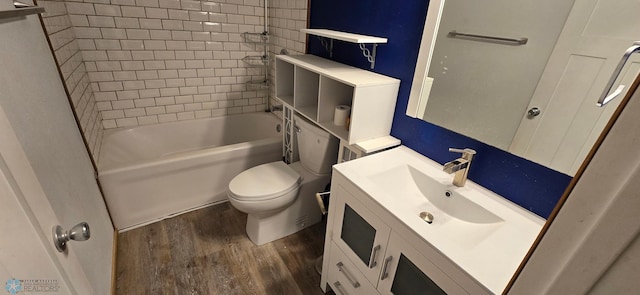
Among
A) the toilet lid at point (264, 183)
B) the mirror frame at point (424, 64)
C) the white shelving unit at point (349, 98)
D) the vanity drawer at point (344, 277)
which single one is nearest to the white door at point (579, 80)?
the mirror frame at point (424, 64)

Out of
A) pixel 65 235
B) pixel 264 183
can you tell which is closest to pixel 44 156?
pixel 65 235

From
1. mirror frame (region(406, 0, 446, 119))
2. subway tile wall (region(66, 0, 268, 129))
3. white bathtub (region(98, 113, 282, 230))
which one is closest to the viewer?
mirror frame (region(406, 0, 446, 119))

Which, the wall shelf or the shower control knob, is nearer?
the shower control knob

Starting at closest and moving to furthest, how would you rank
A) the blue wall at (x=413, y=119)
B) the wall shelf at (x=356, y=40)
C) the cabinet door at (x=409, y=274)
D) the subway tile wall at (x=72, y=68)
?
the cabinet door at (x=409, y=274), the blue wall at (x=413, y=119), the wall shelf at (x=356, y=40), the subway tile wall at (x=72, y=68)

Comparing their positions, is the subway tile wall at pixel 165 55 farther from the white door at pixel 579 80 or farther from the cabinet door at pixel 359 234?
the white door at pixel 579 80

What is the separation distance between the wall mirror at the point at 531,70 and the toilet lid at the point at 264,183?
0.96m

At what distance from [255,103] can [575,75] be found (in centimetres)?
247

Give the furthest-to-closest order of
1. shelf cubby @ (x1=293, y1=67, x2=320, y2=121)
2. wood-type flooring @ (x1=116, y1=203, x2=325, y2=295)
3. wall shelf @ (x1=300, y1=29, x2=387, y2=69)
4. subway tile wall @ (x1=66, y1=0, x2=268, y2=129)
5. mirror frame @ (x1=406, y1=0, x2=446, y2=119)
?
subway tile wall @ (x1=66, y1=0, x2=268, y2=129) → shelf cubby @ (x1=293, y1=67, x2=320, y2=121) → wood-type flooring @ (x1=116, y1=203, x2=325, y2=295) → wall shelf @ (x1=300, y1=29, x2=387, y2=69) → mirror frame @ (x1=406, y1=0, x2=446, y2=119)

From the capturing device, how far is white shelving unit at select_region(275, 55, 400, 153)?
4.27 feet

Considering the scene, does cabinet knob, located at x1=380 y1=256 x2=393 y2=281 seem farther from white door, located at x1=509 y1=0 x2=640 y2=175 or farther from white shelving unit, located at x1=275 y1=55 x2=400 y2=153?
white door, located at x1=509 y1=0 x2=640 y2=175

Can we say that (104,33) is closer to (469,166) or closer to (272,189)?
(272,189)

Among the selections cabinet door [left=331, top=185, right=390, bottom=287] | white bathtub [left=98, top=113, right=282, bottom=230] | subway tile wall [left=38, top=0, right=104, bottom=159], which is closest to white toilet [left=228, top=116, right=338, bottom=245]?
white bathtub [left=98, top=113, right=282, bottom=230]

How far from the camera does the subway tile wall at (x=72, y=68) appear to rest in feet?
4.73

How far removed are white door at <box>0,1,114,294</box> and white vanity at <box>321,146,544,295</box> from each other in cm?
90
